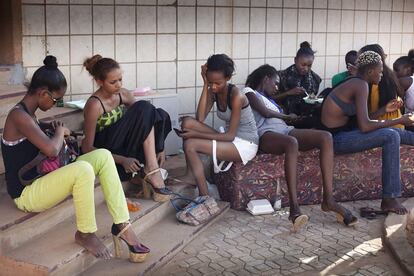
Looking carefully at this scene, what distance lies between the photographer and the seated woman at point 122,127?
Result: 4.62m

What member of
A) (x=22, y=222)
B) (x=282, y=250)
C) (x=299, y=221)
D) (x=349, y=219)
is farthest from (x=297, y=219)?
(x=22, y=222)

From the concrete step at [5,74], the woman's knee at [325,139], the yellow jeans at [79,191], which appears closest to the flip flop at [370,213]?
the woman's knee at [325,139]

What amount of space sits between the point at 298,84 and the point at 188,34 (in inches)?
52.7

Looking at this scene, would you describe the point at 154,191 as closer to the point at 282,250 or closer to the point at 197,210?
the point at 197,210

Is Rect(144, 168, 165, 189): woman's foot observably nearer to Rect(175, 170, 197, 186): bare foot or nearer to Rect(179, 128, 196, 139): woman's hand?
Rect(179, 128, 196, 139): woman's hand

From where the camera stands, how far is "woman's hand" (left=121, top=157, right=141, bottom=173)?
4613 mm

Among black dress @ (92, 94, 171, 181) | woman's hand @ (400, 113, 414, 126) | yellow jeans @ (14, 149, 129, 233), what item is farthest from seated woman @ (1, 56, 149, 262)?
woman's hand @ (400, 113, 414, 126)

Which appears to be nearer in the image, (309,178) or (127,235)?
(127,235)

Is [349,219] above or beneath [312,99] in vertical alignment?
beneath

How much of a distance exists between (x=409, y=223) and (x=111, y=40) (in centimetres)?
340

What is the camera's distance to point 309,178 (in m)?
5.50

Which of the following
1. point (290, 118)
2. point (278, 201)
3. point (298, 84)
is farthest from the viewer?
point (298, 84)

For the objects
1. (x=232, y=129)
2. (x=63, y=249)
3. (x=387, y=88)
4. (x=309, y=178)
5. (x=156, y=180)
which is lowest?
(x=63, y=249)

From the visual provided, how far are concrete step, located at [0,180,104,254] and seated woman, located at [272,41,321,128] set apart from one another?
9.57ft
